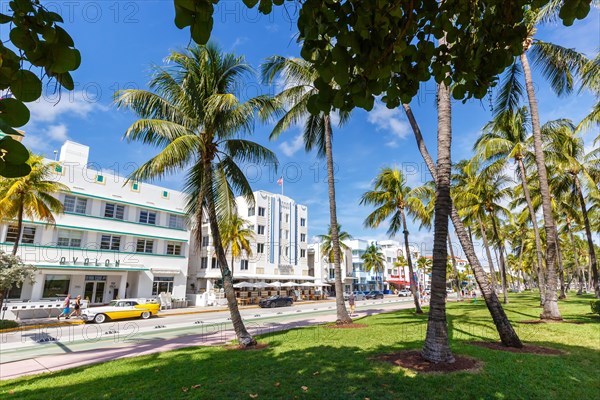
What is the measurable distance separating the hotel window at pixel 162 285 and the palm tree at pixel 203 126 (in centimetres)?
2369

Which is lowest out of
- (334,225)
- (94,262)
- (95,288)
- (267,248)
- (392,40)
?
(95,288)

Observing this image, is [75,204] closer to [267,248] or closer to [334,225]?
[334,225]

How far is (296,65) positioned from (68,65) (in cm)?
1508

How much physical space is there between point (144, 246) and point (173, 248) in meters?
3.20

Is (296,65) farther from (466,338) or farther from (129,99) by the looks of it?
(466,338)

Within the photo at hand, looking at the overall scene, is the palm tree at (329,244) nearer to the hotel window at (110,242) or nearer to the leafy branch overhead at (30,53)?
the hotel window at (110,242)

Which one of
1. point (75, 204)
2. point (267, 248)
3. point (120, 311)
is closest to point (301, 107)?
point (120, 311)

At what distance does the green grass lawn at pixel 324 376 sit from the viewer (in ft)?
18.8

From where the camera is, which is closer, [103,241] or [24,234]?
[24,234]

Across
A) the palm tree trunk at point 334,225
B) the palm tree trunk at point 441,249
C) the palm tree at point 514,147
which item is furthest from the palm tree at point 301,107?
the palm tree at point 514,147

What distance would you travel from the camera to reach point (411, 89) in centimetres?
225

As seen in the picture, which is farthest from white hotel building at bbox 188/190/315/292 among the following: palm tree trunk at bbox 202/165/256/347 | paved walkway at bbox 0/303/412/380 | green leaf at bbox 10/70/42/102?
green leaf at bbox 10/70/42/102

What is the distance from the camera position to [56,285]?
26.7m

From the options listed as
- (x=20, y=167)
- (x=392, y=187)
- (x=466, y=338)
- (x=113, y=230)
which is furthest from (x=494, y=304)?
(x=113, y=230)
